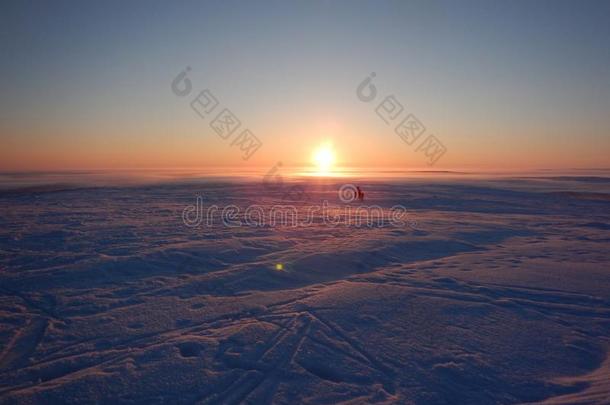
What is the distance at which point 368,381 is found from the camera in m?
3.91

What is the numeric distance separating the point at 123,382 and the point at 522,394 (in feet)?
14.1

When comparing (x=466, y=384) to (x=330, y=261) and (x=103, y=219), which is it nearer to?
(x=330, y=261)

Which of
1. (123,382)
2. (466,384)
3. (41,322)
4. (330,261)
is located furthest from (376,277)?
(41,322)

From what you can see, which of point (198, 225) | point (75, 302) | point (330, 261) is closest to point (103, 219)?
point (198, 225)

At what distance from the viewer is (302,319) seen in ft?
17.5

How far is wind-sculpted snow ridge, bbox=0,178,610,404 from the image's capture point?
150 inches

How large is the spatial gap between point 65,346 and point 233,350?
7.22 feet

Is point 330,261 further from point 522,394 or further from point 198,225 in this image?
point 198,225

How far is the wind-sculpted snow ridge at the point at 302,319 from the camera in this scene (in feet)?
12.5

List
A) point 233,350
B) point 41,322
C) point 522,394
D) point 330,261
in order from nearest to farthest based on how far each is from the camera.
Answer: point 522,394, point 233,350, point 41,322, point 330,261

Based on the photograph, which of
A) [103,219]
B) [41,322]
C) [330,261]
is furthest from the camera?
[103,219]

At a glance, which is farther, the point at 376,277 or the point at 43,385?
the point at 376,277

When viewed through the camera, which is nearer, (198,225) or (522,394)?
(522,394)

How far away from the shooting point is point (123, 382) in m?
3.87
